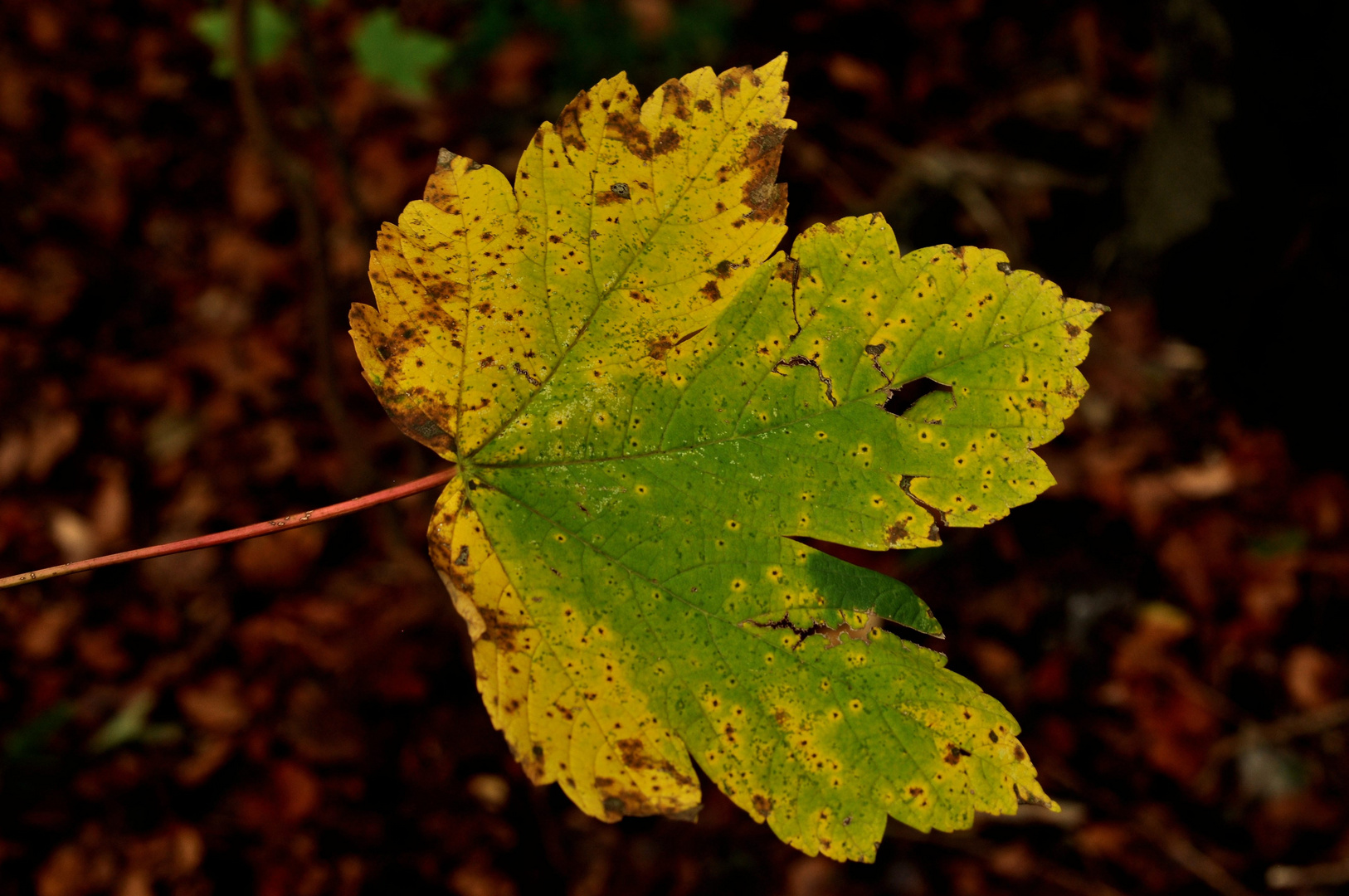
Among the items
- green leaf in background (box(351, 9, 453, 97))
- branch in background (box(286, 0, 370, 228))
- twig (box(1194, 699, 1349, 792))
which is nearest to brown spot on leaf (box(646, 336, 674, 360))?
branch in background (box(286, 0, 370, 228))

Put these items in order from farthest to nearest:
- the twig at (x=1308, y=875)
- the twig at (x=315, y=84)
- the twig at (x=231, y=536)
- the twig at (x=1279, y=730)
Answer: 1. the twig at (x=1279, y=730)
2. the twig at (x=1308, y=875)
3. the twig at (x=315, y=84)
4. the twig at (x=231, y=536)

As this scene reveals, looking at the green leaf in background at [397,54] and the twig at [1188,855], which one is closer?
the twig at [1188,855]

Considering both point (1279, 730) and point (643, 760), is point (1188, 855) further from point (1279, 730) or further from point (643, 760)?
point (643, 760)

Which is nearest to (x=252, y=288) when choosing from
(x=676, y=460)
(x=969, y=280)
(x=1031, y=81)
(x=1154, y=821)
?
(x=676, y=460)

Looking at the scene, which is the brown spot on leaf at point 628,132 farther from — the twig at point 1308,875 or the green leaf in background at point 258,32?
the twig at point 1308,875

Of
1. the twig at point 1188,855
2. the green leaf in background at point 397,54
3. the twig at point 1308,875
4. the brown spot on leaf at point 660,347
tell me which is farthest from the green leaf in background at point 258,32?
the twig at point 1308,875

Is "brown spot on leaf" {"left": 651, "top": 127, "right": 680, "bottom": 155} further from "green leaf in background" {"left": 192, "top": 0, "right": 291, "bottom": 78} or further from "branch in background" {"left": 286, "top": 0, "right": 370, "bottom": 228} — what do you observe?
"green leaf in background" {"left": 192, "top": 0, "right": 291, "bottom": 78}

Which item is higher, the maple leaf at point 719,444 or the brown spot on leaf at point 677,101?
the brown spot on leaf at point 677,101
